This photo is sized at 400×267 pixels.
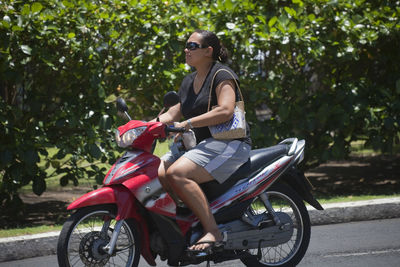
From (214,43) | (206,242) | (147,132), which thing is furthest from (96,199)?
(214,43)

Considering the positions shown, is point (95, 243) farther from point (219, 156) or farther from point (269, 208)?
point (269, 208)

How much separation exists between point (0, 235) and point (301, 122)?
3945 mm

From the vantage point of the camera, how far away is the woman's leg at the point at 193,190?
4.54 metres

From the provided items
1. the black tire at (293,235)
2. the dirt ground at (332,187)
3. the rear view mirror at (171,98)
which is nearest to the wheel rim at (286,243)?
the black tire at (293,235)

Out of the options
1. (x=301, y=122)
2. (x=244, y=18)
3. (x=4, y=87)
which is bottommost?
(x=301, y=122)

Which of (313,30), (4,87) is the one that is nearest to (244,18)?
(313,30)

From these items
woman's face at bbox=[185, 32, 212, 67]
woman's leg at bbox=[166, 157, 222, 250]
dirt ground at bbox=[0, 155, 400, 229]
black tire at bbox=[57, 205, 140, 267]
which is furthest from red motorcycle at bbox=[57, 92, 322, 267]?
dirt ground at bbox=[0, 155, 400, 229]

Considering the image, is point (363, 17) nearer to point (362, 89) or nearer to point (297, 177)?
point (362, 89)

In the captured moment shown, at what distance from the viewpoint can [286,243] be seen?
5.27 m

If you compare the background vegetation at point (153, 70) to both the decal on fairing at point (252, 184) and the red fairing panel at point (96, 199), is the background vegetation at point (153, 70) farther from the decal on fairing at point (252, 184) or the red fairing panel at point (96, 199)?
the red fairing panel at point (96, 199)

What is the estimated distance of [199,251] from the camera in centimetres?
459

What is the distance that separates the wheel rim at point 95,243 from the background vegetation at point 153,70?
2934mm

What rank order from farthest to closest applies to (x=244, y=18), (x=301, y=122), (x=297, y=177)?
(x=301, y=122), (x=244, y=18), (x=297, y=177)

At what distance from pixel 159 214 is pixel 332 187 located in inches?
223
